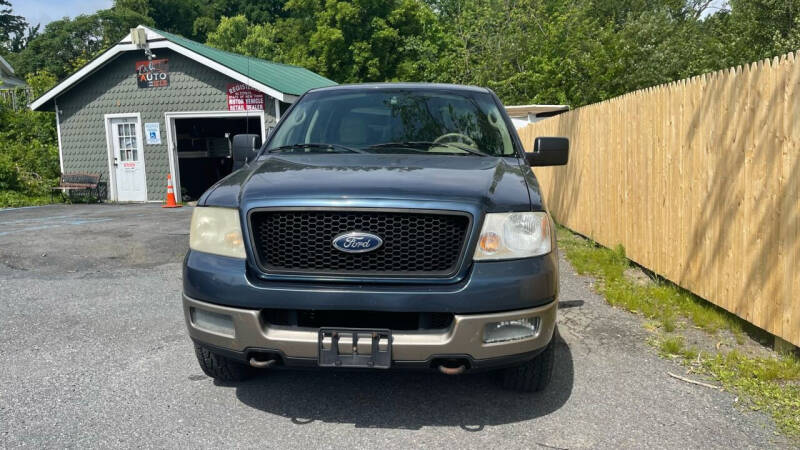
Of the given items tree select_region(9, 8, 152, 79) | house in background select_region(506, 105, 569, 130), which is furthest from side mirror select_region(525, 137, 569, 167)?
tree select_region(9, 8, 152, 79)

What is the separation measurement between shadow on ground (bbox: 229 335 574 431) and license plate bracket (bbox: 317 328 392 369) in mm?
389

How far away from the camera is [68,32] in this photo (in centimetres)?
5988

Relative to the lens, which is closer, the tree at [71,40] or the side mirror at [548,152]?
the side mirror at [548,152]

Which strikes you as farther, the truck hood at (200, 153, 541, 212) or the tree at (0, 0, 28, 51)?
the tree at (0, 0, 28, 51)

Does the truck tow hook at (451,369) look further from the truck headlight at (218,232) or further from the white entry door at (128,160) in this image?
the white entry door at (128,160)

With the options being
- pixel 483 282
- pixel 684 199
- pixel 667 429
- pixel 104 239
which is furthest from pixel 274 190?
pixel 104 239

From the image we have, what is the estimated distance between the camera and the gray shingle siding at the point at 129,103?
17.0m

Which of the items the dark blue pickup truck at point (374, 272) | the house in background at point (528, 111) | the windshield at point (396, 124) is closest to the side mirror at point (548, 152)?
the windshield at point (396, 124)

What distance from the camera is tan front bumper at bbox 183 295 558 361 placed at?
278 cm

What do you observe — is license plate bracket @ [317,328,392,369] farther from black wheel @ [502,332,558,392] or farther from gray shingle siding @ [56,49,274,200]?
gray shingle siding @ [56,49,274,200]

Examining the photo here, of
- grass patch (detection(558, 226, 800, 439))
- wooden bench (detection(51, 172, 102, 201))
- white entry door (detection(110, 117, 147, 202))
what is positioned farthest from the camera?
white entry door (detection(110, 117, 147, 202))

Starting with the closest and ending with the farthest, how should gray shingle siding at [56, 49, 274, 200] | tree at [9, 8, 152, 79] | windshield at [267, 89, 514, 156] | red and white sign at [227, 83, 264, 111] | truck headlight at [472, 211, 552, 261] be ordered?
truck headlight at [472, 211, 552, 261], windshield at [267, 89, 514, 156], red and white sign at [227, 83, 264, 111], gray shingle siding at [56, 49, 274, 200], tree at [9, 8, 152, 79]

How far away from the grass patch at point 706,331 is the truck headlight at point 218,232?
281 cm

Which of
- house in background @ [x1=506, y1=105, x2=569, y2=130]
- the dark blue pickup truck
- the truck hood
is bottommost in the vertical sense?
the dark blue pickup truck
